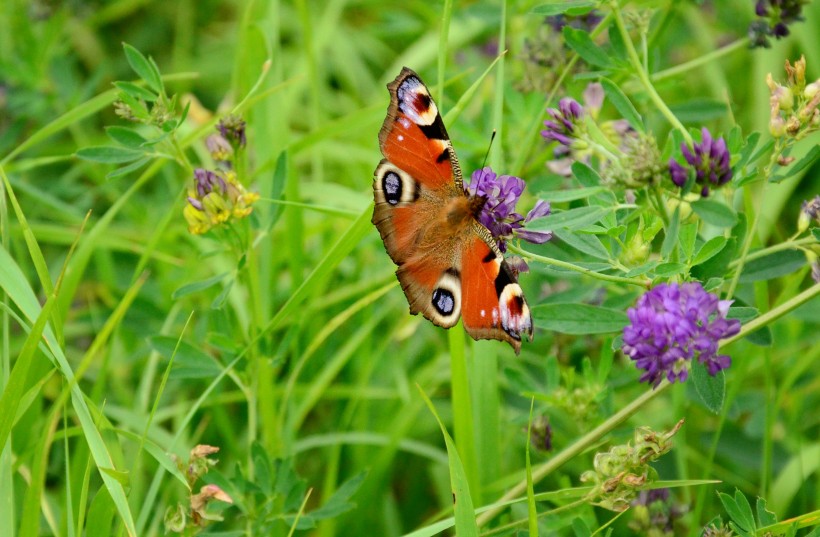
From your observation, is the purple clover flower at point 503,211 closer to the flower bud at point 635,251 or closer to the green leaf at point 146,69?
the flower bud at point 635,251

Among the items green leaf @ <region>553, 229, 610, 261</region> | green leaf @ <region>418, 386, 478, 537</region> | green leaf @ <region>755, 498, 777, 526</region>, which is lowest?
green leaf @ <region>755, 498, 777, 526</region>

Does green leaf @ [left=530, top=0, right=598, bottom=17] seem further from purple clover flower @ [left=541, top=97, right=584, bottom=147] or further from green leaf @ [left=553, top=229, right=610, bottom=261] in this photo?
green leaf @ [left=553, top=229, right=610, bottom=261]

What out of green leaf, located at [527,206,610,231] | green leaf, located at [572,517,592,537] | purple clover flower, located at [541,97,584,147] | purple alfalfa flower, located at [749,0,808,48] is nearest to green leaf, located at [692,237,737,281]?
green leaf, located at [527,206,610,231]

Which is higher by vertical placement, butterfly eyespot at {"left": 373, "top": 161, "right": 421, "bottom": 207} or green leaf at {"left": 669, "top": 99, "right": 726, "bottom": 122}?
green leaf at {"left": 669, "top": 99, "right": 726, "bottom": 122}

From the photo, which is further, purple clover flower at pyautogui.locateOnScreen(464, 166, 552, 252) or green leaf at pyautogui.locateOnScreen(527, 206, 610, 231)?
purple clover flower at pyautogui.locateOnScreen(464, 166, 552, 252)

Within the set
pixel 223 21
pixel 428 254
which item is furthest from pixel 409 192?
pixel 223 21

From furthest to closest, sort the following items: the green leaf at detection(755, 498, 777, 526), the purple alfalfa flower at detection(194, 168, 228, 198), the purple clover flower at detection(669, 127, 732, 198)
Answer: the purple alfalfa flower at detection(194, 168, 228, 198)
the green leaf at detection(755, 498, 777, 526)
the purple clover flower at detection(669, 127, 732, 198)

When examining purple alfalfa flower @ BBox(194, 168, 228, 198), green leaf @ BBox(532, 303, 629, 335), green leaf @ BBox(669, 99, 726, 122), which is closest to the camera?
green leaf @ BBox(532, 303, 629, 335)
